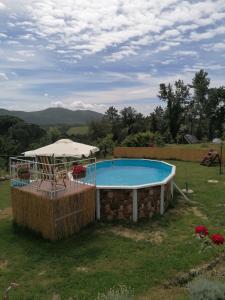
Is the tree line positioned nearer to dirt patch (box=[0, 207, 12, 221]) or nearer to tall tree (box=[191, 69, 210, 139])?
tall tree (box=[191, 69, 210, 139])

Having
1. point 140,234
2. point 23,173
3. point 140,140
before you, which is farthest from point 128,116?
point 140,234

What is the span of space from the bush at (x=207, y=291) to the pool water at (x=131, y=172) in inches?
359

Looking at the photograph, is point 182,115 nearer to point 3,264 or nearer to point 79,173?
point 79,173

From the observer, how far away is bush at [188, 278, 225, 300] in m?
3.71

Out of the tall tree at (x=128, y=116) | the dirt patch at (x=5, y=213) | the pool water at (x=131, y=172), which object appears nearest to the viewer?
the dirt patch at (x=5, y=213)

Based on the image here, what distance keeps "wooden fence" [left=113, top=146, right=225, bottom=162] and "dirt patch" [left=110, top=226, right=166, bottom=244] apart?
14.2 metres

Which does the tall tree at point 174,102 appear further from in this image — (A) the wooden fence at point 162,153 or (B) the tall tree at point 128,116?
(A) the wooden fence at point 162,153

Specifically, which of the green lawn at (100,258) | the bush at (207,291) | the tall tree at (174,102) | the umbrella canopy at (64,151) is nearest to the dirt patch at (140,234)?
the green lawn at (100,258)

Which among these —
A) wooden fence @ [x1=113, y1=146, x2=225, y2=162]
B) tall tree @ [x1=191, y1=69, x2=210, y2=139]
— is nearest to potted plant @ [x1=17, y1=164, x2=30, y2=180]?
wooden fence @ [x1=113, y1=146, x2=225, y2=162]

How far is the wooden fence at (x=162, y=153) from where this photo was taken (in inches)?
851

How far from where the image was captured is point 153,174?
15.9m

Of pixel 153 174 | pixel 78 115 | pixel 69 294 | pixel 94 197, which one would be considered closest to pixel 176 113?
pixel 153 174

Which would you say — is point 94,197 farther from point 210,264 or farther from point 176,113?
point 176,113

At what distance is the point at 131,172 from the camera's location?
16.8 metres
